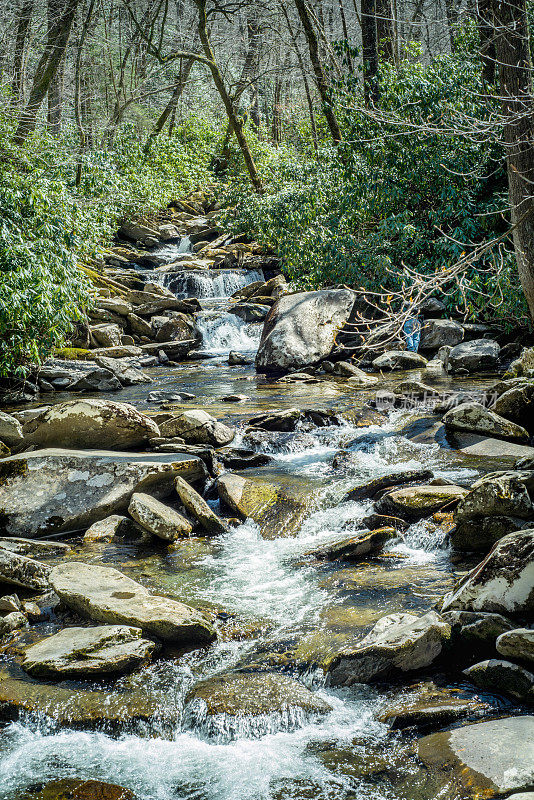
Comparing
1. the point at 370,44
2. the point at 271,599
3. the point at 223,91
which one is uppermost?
the point at 223,91

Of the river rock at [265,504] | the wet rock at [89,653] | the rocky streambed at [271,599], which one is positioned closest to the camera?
the rocky streambed at [271,599]

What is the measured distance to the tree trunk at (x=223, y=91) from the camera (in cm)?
1820

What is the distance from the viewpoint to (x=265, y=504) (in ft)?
20.4

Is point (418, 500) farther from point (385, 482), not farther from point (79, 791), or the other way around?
point (79, 791)

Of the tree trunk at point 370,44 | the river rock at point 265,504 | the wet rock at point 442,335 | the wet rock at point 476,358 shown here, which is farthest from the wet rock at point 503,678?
the tree trunk at point 370,44

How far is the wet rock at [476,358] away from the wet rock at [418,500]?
5605mm

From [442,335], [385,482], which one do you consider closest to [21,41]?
[442,335]

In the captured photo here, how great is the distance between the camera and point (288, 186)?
1559 centimetres

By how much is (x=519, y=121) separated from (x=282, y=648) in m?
4.41

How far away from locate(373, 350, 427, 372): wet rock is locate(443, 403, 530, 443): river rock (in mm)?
4110

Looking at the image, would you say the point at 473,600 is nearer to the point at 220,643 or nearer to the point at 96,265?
the point at 220,643

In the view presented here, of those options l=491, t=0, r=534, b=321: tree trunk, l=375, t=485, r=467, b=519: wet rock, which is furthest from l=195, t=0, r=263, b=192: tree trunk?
l=375, t=485, r=467, b=519: wet rock

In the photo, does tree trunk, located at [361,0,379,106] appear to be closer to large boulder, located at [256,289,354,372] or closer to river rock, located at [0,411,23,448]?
large boulder, located at [256,289,354,372]

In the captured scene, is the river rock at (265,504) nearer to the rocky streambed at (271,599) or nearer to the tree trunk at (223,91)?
the rocky streambed at (271,599)
